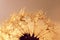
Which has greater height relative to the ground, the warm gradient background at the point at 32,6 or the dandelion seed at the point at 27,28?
the warm gradient background at the point at 32,6

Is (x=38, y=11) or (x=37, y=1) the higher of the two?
(x=37, y=1)

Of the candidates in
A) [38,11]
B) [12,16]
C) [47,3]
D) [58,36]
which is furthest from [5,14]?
[58,36]

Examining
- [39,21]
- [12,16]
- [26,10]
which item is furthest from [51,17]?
[12,16]

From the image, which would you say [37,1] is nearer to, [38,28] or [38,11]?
[38,11]

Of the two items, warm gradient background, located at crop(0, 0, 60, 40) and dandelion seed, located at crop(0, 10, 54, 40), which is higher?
warm gradient background, located at crop(0, 0, 60, 40)

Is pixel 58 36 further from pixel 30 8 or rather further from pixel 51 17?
pixel 30 8

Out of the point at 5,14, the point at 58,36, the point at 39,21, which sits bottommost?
the point at 58,36

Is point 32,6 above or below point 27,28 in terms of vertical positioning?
above
